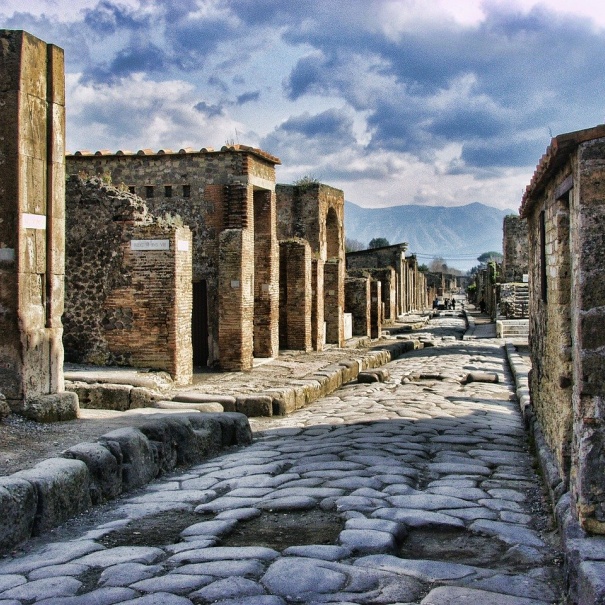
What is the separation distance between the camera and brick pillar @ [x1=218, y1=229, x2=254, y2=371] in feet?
54.3

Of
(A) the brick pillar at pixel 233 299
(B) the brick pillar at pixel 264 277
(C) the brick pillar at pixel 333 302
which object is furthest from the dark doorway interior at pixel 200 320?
(C) the brick pillar at pixel 333 302

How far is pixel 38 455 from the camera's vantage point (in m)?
6.38

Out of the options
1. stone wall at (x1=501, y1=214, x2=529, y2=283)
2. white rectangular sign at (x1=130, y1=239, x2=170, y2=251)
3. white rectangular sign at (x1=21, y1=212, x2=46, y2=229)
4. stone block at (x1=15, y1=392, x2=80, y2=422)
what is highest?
stone wall at (x1=501, y1=214, x2=529, y2=283)

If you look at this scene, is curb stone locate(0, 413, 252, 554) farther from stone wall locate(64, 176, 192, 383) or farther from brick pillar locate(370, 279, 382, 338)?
brick pillar locate(370, 279, 382, 338)

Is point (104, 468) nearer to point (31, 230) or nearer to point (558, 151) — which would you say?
point (31, 230)

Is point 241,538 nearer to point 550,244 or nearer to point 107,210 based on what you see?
point 550,244

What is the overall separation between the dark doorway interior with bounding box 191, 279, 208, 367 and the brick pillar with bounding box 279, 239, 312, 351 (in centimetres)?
370

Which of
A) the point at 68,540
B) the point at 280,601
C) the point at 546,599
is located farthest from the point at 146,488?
the point at 546,599

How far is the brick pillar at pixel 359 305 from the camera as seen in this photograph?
2749 cm

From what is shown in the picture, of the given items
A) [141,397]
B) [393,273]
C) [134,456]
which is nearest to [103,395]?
[141,397]

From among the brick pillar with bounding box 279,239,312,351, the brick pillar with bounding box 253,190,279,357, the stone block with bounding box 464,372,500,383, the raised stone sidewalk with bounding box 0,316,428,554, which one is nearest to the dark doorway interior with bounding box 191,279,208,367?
the brick pillar with bounding box 253,190,279,357

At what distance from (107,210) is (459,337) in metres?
19.7

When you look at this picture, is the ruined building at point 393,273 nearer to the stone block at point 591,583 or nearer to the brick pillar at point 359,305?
the brick pillar at point 359,305

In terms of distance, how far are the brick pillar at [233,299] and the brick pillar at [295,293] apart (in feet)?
13.5
